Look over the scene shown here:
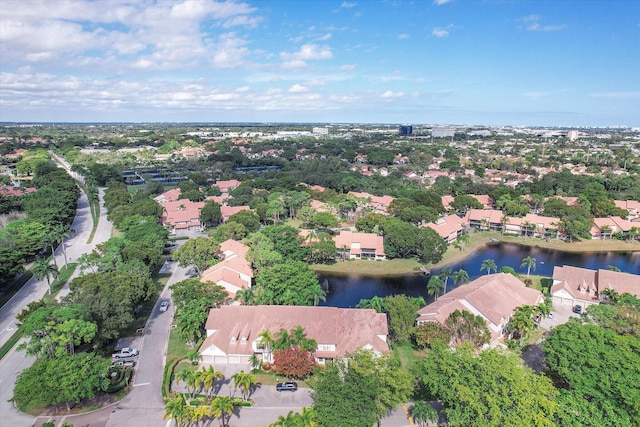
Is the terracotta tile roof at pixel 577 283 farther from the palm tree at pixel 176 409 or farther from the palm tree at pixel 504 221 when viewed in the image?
the palm tree at pixel 176 409

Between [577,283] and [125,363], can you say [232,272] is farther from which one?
[577,283]

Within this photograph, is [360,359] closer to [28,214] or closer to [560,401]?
[560,401]

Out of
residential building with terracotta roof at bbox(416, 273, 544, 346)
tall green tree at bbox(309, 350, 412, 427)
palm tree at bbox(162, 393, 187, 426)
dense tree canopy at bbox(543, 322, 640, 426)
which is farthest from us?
residential building with terracotta roof at bbox(416, 273, 544, 346)

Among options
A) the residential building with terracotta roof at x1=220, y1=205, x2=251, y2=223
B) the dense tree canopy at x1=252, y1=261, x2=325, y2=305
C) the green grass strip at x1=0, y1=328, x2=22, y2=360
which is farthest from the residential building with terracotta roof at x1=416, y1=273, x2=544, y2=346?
the residential building with terracotta roof at x1=220, y1=205, x2=251, y2=223

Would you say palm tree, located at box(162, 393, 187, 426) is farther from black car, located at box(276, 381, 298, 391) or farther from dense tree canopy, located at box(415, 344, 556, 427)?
dense tree canopy, located at box(415, 344, 556, 427)

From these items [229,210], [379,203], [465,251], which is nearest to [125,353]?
[229,210]

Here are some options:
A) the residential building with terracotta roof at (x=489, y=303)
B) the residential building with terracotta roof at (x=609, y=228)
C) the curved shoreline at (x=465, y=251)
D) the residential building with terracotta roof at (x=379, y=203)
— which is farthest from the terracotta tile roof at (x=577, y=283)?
the residential building with terracotta roof at (x=379, y=203)

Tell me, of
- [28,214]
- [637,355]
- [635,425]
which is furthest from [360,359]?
[28,214]
